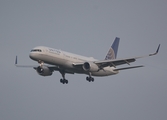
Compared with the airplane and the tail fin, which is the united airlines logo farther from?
the airplane

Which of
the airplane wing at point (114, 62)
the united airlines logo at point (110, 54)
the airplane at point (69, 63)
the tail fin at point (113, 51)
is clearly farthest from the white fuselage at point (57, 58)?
the tail fin at point (113, 51)

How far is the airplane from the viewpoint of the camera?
57906 millimetres

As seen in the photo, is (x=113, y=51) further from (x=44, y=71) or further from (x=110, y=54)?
(x=44, y=71)

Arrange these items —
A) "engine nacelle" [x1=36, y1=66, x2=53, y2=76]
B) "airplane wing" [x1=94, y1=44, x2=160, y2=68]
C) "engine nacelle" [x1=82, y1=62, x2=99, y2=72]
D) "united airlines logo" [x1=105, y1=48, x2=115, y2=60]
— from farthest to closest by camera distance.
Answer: "united airlines logo" [x1=105, y1=48, x2=115, y2=60]
"engine nacelle" [x1=36, y1=66, x2=53, y2=76]
"engine nacelle" [x1=82, y1=62, x2=99, y2=72]
"airplane wing" [x1=94, y1=44, x2=160, y2=68]

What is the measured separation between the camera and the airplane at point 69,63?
57906 mm

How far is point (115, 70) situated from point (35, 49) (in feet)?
45.8

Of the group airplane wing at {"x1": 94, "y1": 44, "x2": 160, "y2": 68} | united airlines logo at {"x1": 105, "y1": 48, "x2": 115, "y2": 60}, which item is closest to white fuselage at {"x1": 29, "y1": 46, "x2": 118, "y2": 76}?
airplane wing at {"x1": 94, "y1": 44, "x2": 160, "y2": 68}

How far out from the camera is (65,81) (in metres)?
66.6

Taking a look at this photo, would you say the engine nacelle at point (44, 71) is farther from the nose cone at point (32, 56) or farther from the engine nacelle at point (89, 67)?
the engine nacelle at point (89, 67)

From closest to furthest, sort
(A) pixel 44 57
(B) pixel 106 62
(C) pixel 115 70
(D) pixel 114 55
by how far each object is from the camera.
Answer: (A) pixel 44 57 → (B) pixel 106 62 → (C) pixel 115 70 → (D) pixel 114 55

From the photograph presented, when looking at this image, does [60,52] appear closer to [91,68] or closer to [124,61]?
[91,68]

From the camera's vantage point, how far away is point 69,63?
195 feet

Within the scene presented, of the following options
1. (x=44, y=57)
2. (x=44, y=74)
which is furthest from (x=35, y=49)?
(x=44, y=74)

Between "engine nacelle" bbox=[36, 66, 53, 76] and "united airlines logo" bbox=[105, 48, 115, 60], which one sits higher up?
"united airlines logo" bbox=[105, 48, 115, 60]
